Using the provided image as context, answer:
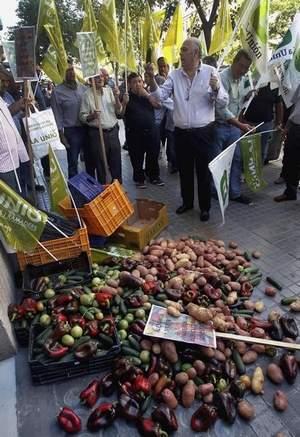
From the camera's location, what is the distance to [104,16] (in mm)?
5121

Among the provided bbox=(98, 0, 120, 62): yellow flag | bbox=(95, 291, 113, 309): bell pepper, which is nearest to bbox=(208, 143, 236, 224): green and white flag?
bbox=(95, 291, 113, 309): bell pepper

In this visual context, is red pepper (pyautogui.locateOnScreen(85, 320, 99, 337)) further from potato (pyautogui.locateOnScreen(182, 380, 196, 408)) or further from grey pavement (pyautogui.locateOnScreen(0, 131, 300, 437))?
potato (pyautogui.locateOnScreen(182, 380, 196, 408))

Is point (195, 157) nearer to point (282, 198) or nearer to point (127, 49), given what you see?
point (282, 198)

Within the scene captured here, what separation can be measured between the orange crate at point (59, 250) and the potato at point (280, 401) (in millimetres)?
2145

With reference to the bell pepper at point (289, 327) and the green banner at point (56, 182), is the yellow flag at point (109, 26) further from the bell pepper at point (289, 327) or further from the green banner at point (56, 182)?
the bell pepper at point (289, 327)

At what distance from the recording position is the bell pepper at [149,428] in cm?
221

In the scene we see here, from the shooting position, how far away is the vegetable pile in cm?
238

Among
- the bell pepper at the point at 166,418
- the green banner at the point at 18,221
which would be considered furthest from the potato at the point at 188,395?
the green banner at the point at 18,221

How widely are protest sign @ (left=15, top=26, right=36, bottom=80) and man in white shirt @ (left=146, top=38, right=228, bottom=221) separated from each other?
65.3 inches

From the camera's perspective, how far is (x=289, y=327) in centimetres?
299

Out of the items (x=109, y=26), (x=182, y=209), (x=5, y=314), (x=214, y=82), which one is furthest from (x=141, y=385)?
(x=109, y=26)

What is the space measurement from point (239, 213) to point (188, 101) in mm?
1902

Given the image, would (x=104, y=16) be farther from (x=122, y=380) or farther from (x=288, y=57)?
(x=122, y=380)

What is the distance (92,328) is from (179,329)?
72 centimetres
